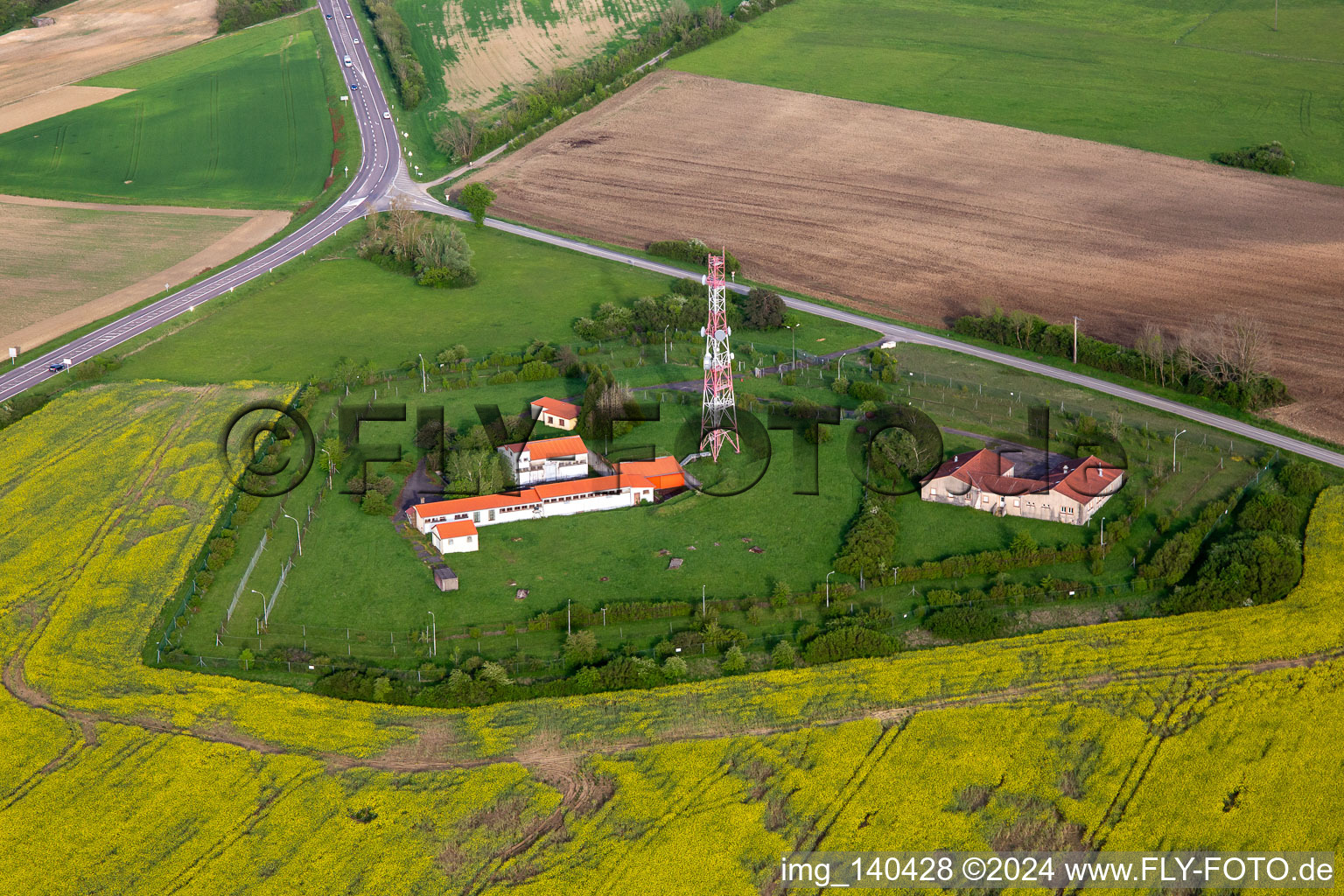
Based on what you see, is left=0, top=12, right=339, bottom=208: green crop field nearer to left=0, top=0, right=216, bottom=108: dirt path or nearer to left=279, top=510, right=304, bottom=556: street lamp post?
left=0, top=0, right=216, bottom=108: dirt path

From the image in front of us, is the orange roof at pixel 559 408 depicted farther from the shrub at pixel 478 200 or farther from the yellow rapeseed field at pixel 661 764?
the shrub at pixel 478 200

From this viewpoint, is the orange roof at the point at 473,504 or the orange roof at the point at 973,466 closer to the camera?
the orange roof at the point at 473,504

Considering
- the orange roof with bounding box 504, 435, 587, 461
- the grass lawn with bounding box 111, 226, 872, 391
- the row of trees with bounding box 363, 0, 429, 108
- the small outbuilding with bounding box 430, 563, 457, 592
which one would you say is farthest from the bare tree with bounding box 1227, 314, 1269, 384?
the row of trees with bounding box 363, 0, 429, 108

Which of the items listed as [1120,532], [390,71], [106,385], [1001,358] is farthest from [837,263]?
[390,71]

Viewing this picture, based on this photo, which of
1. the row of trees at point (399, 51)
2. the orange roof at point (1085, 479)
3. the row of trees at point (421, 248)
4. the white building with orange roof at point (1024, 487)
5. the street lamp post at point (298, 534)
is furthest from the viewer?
the row of trees at point (399, 51)

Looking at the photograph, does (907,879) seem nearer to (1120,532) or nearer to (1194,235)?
(1120,532)

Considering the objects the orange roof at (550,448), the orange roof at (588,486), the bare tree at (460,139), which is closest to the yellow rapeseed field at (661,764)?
the orange roof at (588,486)

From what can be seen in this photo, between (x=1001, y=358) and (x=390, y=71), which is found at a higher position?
(x=390, y=71)
